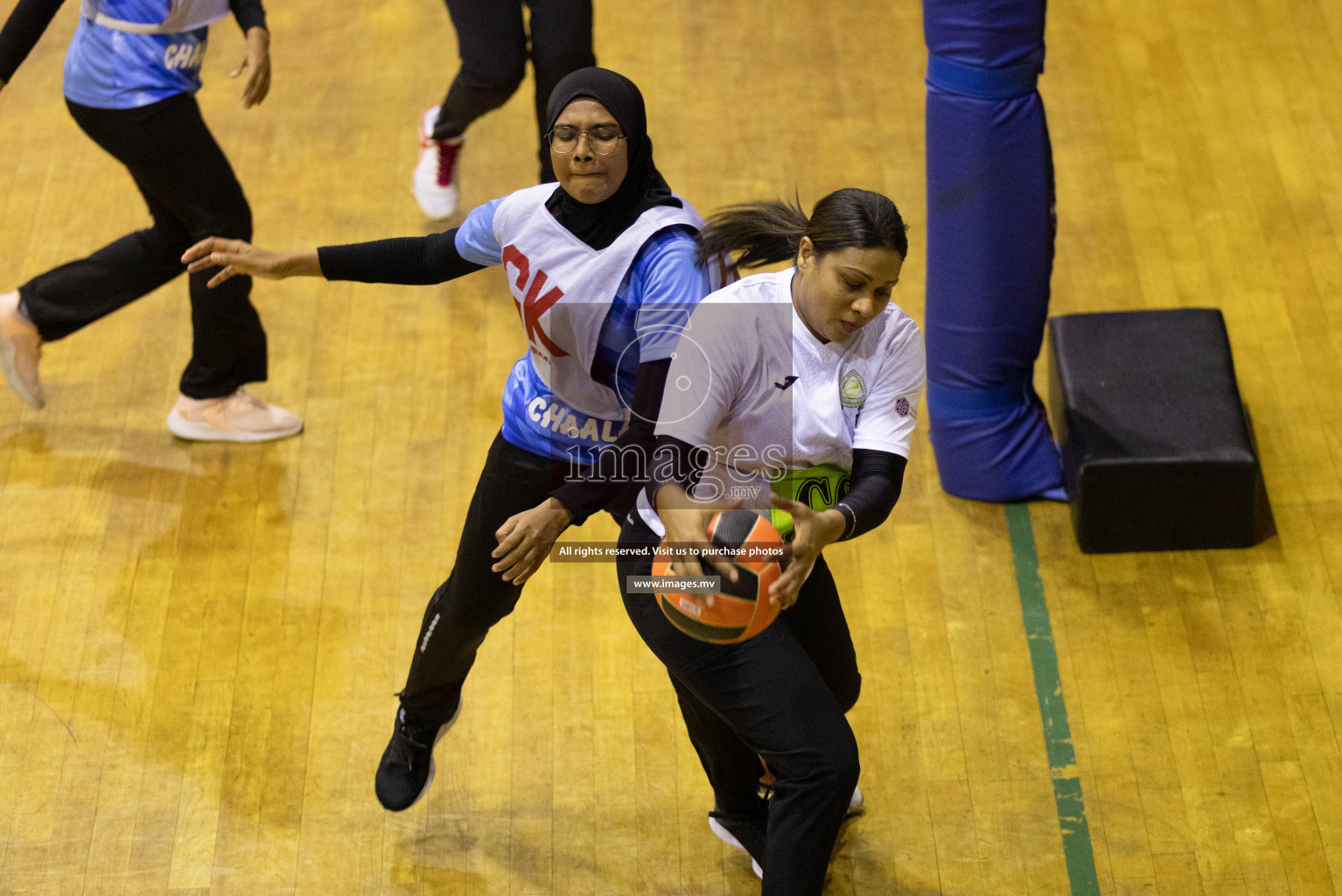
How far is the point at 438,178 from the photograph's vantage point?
466cm

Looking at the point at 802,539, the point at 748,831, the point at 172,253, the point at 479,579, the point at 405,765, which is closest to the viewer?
the point at 802,539

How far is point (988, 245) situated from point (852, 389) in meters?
1.33

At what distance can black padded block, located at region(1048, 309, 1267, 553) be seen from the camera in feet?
11.4

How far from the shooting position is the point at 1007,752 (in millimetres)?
3141

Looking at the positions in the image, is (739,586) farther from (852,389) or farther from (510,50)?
(510,50)

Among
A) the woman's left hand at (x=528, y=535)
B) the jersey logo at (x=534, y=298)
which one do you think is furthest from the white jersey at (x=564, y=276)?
the woman's left hand at (x=528, y=535)

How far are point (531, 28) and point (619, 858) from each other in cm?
252

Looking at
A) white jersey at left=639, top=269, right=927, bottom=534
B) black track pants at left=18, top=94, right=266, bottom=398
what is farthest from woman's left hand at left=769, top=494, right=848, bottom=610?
black track pants at left=18, top=94, right=266, bottom=398

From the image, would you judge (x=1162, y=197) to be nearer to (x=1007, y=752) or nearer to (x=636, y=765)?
(x=1007, y=752)

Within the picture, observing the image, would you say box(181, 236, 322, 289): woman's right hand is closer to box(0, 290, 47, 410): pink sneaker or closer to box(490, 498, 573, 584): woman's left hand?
box(490, 498, 573, 584): woman's left hand

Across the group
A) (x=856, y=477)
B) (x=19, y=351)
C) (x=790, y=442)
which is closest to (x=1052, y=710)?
(x=856, y=477)

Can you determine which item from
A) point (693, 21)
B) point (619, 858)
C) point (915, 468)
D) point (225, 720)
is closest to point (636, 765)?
point (619, 858)

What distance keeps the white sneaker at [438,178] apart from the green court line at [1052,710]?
7.10 ft

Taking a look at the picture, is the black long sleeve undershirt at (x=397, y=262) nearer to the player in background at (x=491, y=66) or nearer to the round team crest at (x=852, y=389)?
the round team crest at (x=852, y=389)
